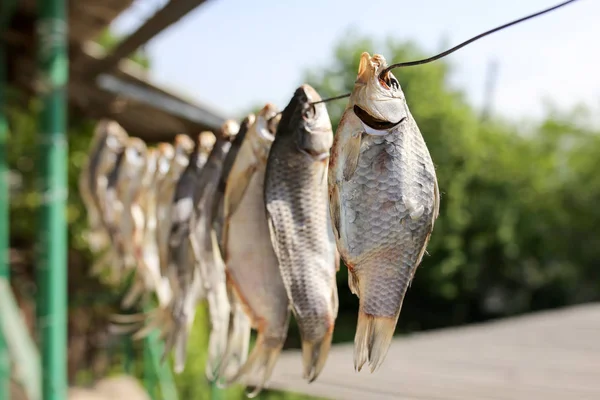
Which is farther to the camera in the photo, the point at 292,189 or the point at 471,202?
the point at 471,202

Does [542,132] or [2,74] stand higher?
[542,132]

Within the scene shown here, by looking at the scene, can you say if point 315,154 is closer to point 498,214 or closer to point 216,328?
point 216,328

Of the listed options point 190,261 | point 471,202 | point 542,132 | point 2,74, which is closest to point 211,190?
point 190,261

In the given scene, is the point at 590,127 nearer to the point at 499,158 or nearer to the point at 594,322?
the point at 499,158

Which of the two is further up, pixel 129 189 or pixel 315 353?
pixel 129 189

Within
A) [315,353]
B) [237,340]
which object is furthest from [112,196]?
[315,353]

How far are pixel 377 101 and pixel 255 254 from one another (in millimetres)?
360

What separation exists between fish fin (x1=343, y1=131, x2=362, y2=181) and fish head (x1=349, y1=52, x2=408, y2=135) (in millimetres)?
16

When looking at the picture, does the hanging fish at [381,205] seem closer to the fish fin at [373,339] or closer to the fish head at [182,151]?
the fish fin at [373,339]

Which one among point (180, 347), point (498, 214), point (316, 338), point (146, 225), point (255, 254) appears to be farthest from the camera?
point (498, 214)

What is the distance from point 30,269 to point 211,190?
4.40 meters

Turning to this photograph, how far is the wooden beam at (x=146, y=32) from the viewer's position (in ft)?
4.90

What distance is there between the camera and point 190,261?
118 cm

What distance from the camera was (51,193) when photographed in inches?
88.4
